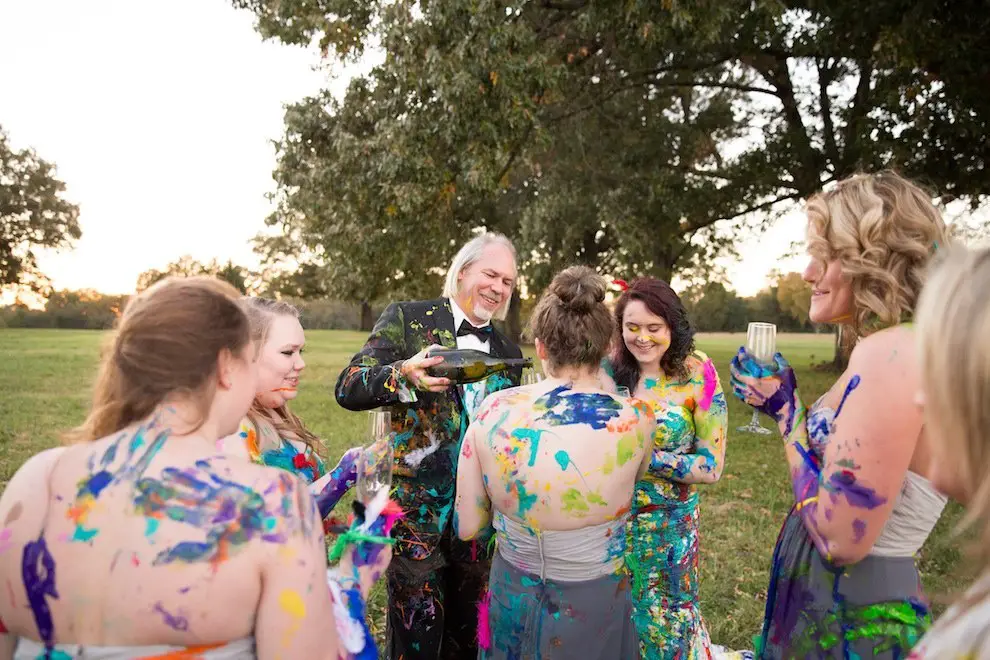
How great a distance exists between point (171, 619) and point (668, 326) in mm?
2790

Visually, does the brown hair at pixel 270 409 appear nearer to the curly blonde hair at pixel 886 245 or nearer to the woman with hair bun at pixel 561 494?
the woman with hair bun at pixel 561 494

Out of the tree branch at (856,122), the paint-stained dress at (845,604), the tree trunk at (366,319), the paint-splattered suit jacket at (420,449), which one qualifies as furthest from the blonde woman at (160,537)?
the tree trunk at (366,319)

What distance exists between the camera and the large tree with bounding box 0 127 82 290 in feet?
120

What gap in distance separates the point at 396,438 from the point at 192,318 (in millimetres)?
2039

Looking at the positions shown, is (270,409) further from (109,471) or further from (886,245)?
(886,245)

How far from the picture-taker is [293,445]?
119 inches

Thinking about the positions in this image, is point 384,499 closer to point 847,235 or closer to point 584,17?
point 847,235

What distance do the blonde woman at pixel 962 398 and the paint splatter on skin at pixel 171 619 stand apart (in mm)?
1405

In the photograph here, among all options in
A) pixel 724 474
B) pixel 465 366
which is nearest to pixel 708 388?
pixel 465 366

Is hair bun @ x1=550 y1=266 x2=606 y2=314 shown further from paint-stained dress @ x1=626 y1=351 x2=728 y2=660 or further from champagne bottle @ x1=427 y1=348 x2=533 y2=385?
paint-stained dress @ x1=626 y1=351 x2=728 y2=660

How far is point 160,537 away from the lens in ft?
4.74

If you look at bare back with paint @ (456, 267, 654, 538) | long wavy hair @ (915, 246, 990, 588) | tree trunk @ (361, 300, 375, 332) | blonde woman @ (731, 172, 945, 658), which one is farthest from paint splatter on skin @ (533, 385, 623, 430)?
tree trunk @ (361, 300, 375, 332)

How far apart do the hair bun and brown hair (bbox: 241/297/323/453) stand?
1.26 metres

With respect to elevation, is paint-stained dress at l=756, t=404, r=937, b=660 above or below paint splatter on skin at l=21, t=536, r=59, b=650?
below
